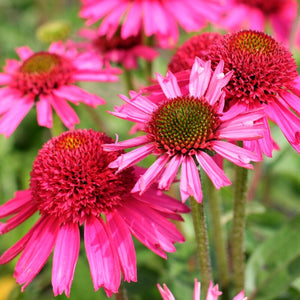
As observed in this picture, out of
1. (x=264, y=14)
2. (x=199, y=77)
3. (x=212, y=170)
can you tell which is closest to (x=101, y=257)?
(x=212, y=170)

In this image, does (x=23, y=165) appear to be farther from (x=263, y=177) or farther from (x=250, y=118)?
(x=250, y=118)

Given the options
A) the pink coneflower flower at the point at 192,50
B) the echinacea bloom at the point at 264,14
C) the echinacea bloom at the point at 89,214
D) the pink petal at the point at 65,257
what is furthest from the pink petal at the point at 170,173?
the echinacea bloom at the point at 264,14

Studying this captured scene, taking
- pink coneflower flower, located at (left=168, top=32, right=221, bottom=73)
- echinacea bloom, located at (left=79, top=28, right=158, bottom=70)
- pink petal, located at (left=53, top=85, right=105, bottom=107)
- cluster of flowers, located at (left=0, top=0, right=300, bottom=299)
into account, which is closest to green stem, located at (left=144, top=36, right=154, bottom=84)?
echinacea bloom, located at (left=79, top=28, right=158, bottom=70)

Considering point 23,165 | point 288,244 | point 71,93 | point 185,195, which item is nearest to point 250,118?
point 185,195

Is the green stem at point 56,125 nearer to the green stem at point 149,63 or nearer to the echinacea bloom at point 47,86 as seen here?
the echinacea bloom at point 47,86

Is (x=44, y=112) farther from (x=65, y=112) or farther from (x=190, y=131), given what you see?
(x=190, y=131)
